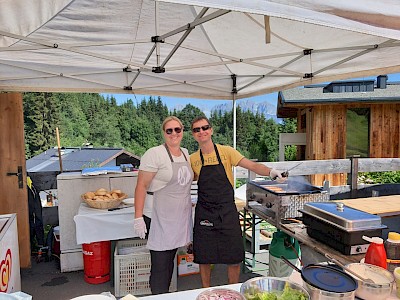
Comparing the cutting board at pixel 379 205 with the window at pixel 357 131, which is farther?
the window at pixel 357 131

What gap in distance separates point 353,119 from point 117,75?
7.15m

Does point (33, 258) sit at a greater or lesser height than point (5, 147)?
lesser

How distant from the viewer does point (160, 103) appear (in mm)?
19344

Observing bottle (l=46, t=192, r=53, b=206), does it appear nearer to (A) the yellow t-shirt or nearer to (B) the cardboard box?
(B) the cardboard box

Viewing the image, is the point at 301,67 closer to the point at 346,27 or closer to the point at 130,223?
the point at 130,223

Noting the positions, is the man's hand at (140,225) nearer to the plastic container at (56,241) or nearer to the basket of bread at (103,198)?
the basket of bread at (103,198)

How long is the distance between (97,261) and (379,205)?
2.90 metres

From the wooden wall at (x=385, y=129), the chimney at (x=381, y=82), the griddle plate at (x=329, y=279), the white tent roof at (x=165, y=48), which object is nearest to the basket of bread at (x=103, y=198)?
the white tent roof at (x=165, y=48)

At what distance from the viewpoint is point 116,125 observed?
768 inches

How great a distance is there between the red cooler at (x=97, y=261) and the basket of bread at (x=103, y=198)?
42cm

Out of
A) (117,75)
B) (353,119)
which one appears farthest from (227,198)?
(353,119)

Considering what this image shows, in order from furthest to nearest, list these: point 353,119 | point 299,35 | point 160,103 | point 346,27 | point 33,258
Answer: point 160,103
point 353,119
point 33,258
point 299,35
point 346,27

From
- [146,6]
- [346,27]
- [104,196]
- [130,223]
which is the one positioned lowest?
[130,223]

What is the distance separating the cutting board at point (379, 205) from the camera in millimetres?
2322
